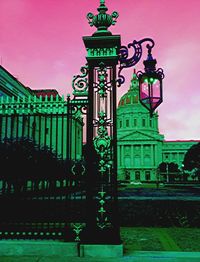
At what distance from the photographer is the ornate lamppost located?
6.48 metres

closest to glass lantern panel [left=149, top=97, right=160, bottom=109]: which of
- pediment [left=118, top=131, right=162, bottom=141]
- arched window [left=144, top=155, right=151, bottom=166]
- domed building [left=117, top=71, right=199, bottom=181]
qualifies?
domed building [left=117, top=71, right=199, bottom=181]

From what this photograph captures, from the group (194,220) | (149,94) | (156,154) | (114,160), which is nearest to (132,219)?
(194,220)

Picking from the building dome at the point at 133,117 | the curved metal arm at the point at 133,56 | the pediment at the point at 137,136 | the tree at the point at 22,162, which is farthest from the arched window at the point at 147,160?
the curved metal arm at the point at 133,56

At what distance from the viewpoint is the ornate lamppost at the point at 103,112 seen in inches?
255

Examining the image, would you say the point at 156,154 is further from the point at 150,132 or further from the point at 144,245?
the point at 144,245

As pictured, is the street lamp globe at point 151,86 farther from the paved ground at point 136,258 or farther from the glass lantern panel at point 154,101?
the paved ground at point 136,258

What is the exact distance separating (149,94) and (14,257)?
445 cm

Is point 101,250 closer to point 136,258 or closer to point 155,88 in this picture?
point 136,258

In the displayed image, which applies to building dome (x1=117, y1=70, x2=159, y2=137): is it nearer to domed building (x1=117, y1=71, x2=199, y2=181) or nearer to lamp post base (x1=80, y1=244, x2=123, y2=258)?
domed building (x1=117, y1=71, x2=199, y2=181)

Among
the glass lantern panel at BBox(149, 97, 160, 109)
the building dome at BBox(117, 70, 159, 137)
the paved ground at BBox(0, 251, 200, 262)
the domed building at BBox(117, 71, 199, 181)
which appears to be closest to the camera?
the paved ground at BBox(0, 251, 200, 262)

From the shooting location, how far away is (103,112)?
6.88 m

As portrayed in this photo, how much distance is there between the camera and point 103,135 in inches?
267

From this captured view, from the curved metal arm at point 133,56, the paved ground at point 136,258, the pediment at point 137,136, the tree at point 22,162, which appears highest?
the pediment at point 137,136

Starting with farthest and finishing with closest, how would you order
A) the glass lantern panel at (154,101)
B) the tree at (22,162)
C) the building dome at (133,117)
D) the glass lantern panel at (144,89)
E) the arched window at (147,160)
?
the building dome at (133,117)
the arched window at (147,160)
the tree at (22,162)
the glass lantern panel at (144,89)
the glass lantern panel at (154,101)
